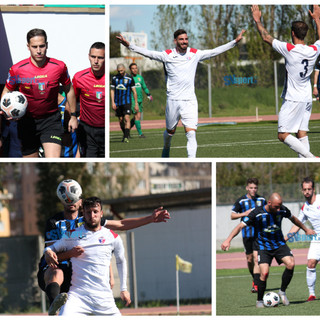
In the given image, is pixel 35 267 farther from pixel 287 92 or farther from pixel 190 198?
pixel 287 92

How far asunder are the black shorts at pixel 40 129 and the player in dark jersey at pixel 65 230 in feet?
5.52

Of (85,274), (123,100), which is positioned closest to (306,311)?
(85,274)

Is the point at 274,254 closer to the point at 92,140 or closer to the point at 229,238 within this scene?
the point at 229,238

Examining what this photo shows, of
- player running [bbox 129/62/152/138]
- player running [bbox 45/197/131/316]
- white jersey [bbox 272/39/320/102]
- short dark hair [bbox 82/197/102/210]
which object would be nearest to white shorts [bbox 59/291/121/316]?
player running [bbox 45/197/131/316]

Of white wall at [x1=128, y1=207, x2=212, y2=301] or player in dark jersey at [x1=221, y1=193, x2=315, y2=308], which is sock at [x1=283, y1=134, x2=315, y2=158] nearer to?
player in dark jersey at [x1=221, y1=193, x2=315, y2=308]

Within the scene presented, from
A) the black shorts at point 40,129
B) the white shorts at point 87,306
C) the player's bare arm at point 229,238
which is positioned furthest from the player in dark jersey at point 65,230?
the black shorts at point 40,129

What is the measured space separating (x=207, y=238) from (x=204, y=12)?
33.9 feet

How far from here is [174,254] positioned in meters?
20.6

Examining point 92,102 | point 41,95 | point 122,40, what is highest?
point 122,40

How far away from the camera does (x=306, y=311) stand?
9672 millimetres

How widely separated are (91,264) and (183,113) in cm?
352

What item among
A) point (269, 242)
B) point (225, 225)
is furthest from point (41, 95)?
point (225, 225)

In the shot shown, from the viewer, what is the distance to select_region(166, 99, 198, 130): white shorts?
10766 mm

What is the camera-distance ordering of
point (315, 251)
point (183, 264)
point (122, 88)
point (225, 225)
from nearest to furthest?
point (315, 251) → point (183, 264) → point (122, 88) → point (225, 225)
